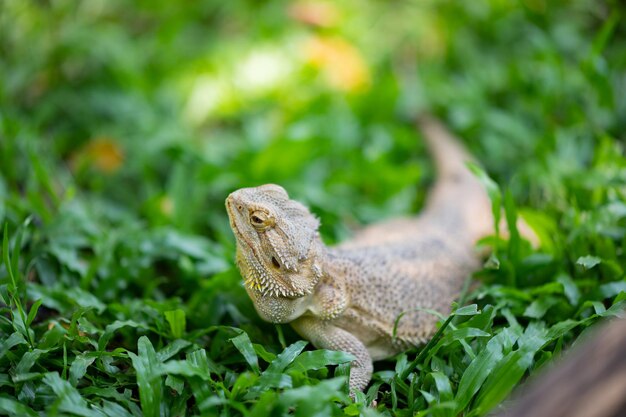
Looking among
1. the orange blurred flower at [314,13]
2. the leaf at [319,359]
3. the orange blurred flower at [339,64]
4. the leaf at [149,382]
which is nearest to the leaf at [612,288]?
the leaf at [319,359]

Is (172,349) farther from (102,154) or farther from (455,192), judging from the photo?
(102,154)

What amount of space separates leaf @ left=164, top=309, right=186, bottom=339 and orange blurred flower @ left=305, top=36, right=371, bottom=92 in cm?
299

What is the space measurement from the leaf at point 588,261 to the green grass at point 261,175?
0.06ft

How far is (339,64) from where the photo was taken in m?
5.42

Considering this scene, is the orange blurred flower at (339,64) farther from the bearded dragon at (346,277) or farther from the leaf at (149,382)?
the leaf at (149,382)

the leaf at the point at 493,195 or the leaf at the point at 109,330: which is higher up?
the leaf at the point at 493,195

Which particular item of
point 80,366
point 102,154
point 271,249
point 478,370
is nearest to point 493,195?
point 478,370

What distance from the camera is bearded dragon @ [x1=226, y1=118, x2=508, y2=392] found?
8.84 ft

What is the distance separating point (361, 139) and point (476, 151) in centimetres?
87

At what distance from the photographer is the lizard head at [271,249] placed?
268 centimetres

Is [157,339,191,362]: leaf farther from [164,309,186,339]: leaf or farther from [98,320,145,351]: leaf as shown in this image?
[98,320,145,351]: leaf

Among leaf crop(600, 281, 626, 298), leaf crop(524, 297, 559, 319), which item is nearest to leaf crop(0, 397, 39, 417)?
leaf crop(524, 297, 559, 319)

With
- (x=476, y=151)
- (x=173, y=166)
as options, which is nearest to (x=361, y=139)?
(x=476, y=151)

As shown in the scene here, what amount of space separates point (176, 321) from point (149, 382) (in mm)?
433
